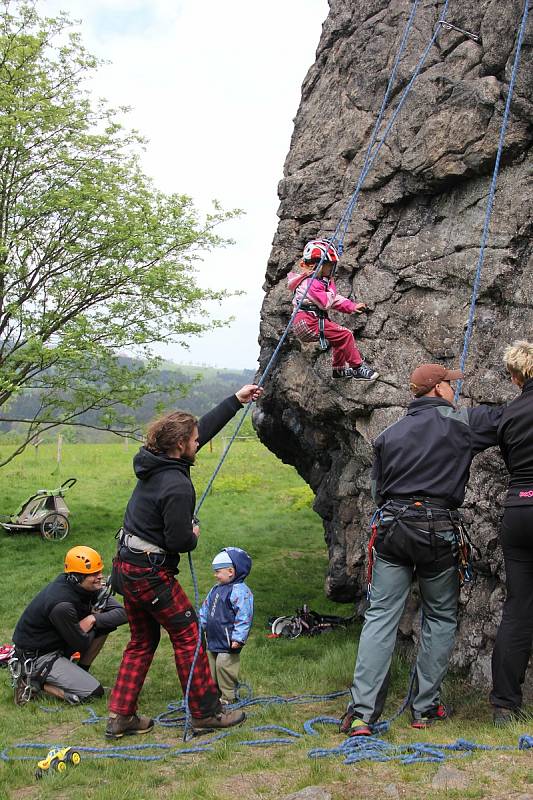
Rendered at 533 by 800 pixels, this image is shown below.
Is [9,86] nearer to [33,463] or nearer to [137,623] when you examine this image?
[137,623]

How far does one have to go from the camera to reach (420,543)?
5.25m

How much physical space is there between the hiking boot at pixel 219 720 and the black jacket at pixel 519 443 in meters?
2.94

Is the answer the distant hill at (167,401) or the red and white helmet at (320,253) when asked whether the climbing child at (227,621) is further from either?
the red and white helmet at (320,253)

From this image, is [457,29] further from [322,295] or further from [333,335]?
[333,335]

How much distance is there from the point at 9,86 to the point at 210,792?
46.9 feet

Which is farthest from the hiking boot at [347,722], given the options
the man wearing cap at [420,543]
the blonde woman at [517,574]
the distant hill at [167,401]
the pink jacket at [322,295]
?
the pink jacket at [322,295]

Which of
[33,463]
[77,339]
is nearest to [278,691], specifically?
[77,339]

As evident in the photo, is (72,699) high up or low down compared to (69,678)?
down

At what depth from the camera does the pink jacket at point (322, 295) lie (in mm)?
8234

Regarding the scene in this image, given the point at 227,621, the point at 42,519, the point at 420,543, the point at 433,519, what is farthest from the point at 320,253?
the point at 42,519

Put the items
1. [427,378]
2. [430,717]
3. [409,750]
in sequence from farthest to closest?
[427,378] → [430,717] → [409,750]

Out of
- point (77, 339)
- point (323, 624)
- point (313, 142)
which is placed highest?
point (313, 142)

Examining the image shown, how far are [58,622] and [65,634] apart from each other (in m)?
0.16

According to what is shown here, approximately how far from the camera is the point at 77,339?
14.4m
